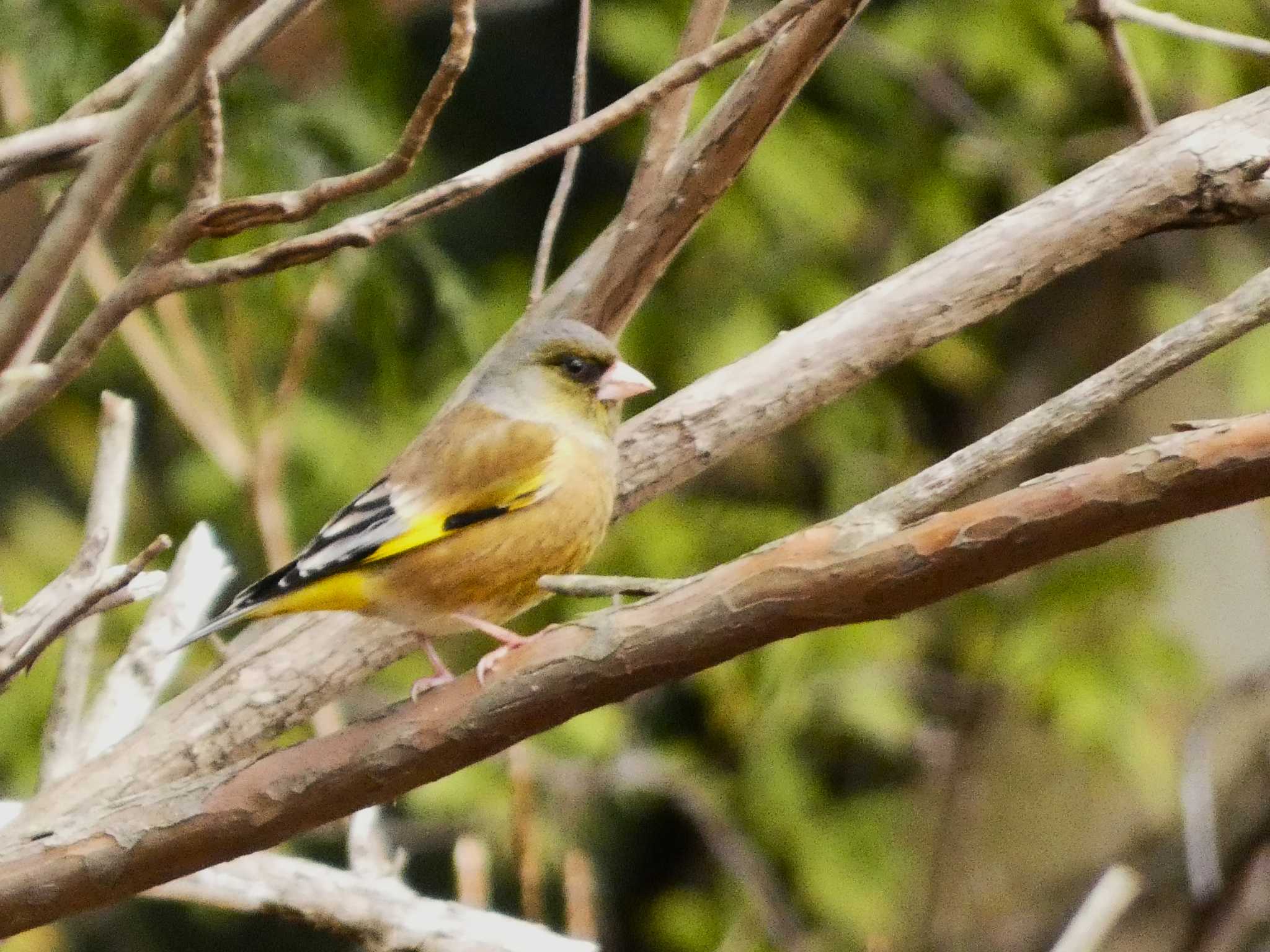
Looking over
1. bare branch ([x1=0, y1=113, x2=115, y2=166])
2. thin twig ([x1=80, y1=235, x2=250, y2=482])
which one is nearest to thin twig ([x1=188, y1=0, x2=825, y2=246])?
bare branch ([x1=0, y1=113, x2=115, y2=166])

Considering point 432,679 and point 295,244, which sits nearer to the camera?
point 295,244

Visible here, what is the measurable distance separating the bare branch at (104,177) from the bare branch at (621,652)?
0.35 m

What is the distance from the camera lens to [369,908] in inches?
49.6

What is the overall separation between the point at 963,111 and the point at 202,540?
165 centimetres

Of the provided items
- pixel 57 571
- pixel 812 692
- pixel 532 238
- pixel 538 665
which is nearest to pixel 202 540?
pixel 538 665

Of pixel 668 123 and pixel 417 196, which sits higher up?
pixel 668 123

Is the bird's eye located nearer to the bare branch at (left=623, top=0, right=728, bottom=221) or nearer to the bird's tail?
the bare branch at (left=623, top=0, right=728, bottom=221)

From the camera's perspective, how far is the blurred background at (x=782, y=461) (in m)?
2.25

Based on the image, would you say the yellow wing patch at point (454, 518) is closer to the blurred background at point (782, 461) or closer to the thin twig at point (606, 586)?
the thin twig at point (606, 586)

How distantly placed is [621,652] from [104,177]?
1.26 feet

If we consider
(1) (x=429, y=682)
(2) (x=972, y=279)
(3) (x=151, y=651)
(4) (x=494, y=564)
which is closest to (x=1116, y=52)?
(2) (x=972, y=279)

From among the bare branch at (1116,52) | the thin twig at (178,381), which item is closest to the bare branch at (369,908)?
the thin twig at (178,381)

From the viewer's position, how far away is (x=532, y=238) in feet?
9.53

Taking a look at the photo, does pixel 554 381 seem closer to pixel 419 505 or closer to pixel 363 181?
pixel 419 505
